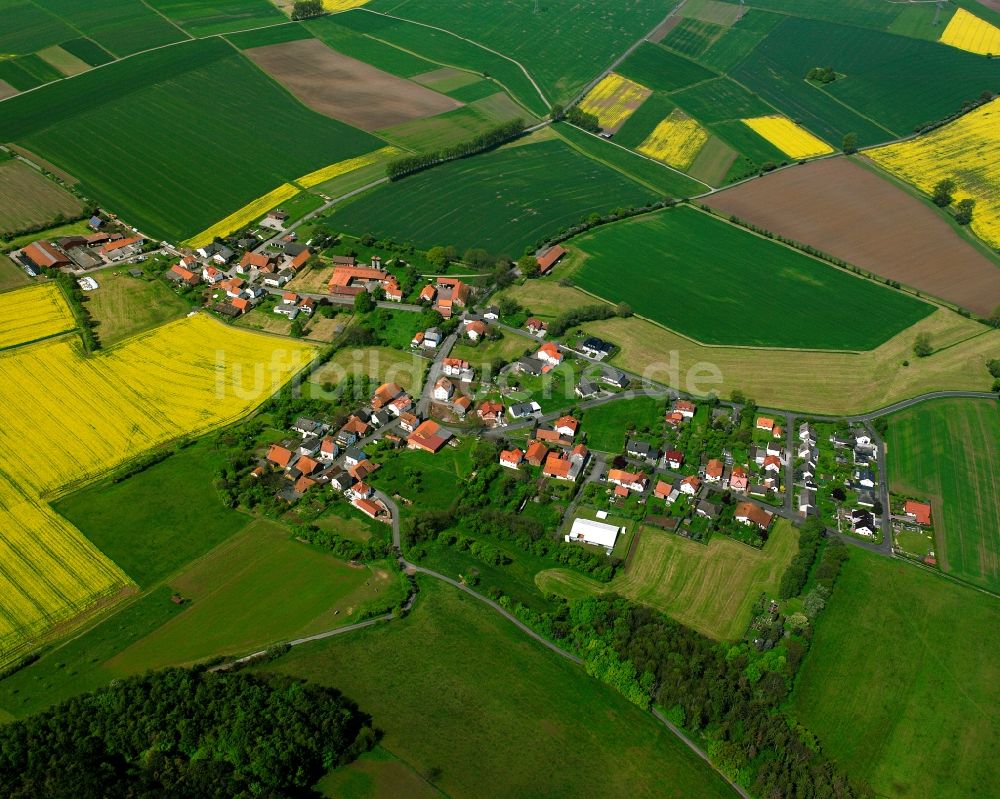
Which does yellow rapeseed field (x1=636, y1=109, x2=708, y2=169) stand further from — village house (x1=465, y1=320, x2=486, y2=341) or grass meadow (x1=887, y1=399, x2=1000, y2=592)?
grass meadow (x1=887, y1=399, x2=1000, y2=592)

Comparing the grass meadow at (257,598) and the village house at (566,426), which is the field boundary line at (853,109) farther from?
the grass meadow at (257,598)

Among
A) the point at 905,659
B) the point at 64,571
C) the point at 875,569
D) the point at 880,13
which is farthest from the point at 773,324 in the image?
the point at 880,13

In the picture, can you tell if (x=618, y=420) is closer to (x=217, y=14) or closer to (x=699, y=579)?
(x=699, y=579)

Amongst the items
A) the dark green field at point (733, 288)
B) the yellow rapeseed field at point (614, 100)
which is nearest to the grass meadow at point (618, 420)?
the dark green field at point (733, 288)

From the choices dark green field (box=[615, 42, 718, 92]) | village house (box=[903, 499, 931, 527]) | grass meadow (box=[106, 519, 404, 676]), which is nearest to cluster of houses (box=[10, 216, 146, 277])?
grass meadow (box=[106, 519, 404, 676])

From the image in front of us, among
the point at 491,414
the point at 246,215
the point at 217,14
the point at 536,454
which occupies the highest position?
the point at 217,14

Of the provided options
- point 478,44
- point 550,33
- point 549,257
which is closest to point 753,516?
point 549,257

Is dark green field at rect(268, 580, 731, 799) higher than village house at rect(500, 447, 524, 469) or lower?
lower
